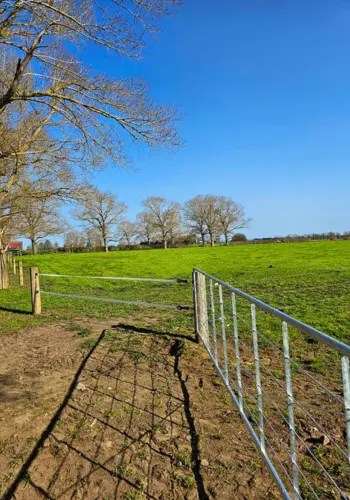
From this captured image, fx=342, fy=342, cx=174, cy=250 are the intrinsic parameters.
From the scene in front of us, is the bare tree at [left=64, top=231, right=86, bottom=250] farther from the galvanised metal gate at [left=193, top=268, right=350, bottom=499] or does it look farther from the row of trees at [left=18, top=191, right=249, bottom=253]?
the galvanised metal gate at [left=193, top=268, right=350, bottom=499]

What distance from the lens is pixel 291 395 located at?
2.04 meters

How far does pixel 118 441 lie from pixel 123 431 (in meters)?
0.16

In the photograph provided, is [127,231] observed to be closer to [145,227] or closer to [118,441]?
[145,227]

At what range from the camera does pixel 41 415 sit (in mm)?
3549

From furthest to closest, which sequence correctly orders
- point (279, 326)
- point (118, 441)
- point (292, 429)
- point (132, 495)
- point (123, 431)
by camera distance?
point (279, 326) < point (123, 431) < point (118, 441) < point (132, 495) < point (292, 429)

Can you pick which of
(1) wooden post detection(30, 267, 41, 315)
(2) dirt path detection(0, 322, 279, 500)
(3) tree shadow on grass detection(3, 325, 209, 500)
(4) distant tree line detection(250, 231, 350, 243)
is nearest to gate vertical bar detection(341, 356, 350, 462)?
(2) dirt path detection(0, 322, 279, 500)

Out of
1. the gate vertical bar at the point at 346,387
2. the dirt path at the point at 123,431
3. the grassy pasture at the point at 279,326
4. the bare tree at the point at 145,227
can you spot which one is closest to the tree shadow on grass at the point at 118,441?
the dirt path at the point at 123,431

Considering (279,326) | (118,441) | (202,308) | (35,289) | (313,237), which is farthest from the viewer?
(313,237)

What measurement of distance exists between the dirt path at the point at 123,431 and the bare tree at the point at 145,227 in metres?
66.9

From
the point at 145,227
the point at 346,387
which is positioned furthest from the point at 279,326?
the point at 145,227

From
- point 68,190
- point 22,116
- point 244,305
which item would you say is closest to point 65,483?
point 244,305

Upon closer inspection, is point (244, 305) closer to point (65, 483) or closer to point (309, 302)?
point (309, 302)

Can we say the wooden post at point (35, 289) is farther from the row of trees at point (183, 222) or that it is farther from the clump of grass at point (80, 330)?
the row of trees at point (183, 222)

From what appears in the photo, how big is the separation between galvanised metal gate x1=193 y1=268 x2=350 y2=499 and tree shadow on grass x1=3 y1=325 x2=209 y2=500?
0.61 meters
